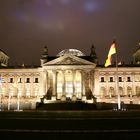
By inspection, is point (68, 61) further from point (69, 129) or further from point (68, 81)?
point (69, 129)

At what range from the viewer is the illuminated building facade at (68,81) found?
311 feet

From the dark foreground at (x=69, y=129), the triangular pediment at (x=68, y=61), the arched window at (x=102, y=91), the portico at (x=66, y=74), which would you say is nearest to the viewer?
the dark foreground at (x=69, y=129)

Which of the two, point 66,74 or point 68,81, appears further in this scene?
point 68,81


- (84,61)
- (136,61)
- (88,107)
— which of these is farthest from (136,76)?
(88,107)

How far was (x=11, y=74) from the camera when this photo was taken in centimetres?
10294

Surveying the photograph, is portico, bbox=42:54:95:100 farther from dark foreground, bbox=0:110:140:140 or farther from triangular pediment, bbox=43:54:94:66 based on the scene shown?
dark foreground, bbox=0:110:140:140

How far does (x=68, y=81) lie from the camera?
9856 centimetres

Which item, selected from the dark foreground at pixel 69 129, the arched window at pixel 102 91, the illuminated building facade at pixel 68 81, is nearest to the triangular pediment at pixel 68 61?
the illuminated building facade at pixel 68 81

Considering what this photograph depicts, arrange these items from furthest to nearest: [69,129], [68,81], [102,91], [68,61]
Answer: [102,91] → [68,81] → [68,61] → [69,129]

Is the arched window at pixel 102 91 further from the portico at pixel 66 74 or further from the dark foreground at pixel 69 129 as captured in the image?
the dark foreground at pixel 69 129

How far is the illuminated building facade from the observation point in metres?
94.7

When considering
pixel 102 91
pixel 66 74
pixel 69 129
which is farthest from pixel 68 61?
pixel 69 129

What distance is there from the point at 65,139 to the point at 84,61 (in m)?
81.7

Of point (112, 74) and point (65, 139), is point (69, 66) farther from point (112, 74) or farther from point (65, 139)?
point (65, 139)
